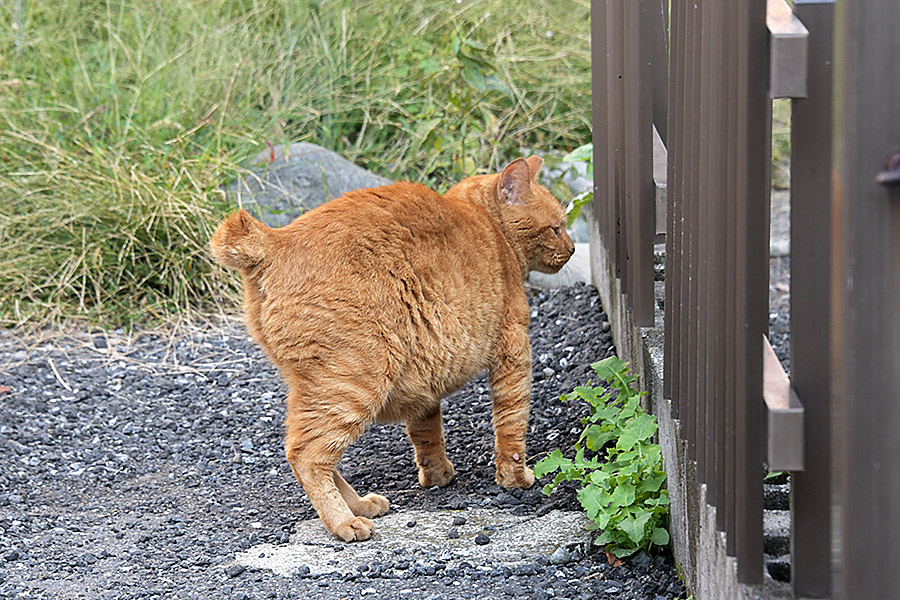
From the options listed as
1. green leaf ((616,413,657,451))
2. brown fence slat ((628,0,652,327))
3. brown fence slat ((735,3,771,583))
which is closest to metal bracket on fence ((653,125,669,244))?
brown fence slat ((628,0,652,327))

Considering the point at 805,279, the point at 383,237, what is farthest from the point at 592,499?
the point at 805,279

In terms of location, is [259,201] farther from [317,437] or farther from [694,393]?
[694,393]

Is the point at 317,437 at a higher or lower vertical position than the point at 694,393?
lower

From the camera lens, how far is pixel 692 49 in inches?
88.4

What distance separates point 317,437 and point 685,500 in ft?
3.94

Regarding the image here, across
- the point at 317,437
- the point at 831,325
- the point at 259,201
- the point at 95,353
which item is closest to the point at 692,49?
the point at 831,325

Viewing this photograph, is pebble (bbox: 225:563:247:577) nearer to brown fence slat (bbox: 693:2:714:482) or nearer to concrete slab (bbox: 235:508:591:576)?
concrete slab (bbox: 235:508:591:576)

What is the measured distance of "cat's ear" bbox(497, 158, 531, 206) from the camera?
Answer: 390 centimetres

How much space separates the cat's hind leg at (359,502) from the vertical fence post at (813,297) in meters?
1.92

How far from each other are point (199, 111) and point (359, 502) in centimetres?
441

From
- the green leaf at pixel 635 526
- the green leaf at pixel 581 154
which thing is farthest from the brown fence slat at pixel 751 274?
the green leaf at pixel 581 154

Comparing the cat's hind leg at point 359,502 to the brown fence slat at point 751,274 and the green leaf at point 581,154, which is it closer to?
the brown fence slat at point 751,274

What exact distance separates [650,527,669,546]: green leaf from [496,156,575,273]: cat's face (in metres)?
1.46

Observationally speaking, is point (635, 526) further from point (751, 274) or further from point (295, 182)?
point (295, 182)
